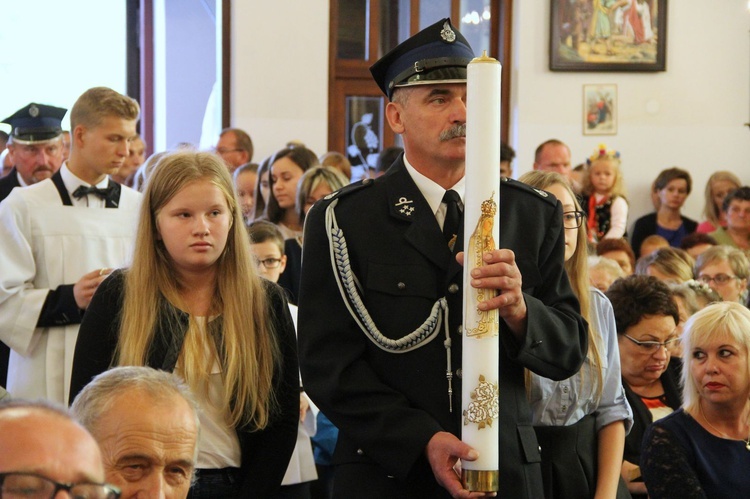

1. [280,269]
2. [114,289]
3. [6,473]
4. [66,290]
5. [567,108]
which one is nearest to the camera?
[6,473]

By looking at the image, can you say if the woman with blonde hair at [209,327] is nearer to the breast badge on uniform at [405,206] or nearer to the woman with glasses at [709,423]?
the breast badge on uniform at [405,206]

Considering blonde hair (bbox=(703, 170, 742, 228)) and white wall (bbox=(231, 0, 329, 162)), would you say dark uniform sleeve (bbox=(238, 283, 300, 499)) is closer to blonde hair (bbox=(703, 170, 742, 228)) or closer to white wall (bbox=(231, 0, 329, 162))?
white wall (bbox=(231, 0, 329, 162))

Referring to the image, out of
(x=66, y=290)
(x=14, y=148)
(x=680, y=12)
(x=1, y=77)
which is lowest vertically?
(x=66, y=290)

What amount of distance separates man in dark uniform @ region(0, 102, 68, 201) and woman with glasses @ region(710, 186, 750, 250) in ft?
14.3

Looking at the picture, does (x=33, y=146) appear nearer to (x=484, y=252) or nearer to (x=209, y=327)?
(x=209, y=327)

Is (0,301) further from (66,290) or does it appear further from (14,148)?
(14,148)

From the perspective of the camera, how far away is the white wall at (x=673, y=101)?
993 cm

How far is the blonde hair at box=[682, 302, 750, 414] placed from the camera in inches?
141

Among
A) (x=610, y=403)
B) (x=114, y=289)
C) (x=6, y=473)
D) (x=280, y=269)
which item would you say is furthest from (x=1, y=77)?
(x=6, y=473)

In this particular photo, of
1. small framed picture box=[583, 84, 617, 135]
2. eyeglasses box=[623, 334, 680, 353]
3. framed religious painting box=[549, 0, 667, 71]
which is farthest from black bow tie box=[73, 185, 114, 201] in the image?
small framed picture box=[583, 84, 617, 135]

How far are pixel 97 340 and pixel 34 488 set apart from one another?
1813 millimetres

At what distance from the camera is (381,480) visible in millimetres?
2494

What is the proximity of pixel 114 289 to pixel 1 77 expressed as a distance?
6.83m

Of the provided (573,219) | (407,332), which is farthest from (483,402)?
(573,219)
